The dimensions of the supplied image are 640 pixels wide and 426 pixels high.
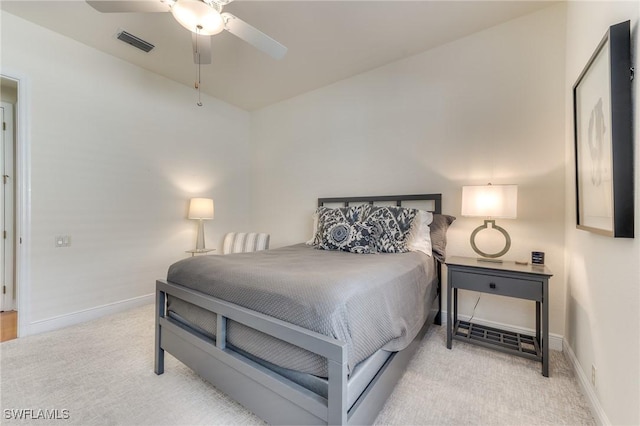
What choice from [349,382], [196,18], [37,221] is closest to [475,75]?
[196,18]

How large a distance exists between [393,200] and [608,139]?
5.99 ft

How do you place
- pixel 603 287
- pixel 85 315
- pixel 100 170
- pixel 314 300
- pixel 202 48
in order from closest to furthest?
pixel 314 300
pixel 603 287
pixel 202 48
pixel 85 315
pixel 100 170

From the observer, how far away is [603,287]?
145 cm

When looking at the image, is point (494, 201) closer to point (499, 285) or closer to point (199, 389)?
point (499, 285)

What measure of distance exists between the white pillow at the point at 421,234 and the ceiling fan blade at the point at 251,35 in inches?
73.9

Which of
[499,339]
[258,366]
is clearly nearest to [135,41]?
[258,366]

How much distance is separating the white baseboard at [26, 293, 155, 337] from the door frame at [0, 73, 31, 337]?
0.08 meters

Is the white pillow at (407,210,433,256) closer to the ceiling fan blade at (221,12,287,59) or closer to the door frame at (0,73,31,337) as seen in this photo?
the ceiling fan blade at (221,12,287,59)

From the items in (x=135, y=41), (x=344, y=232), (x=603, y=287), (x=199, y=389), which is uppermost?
(x=135, y=41)

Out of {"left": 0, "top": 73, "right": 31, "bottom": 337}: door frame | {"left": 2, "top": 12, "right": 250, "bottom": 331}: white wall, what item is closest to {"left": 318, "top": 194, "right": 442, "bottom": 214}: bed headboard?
{"left": 2, "top": 12, "right": 250, "bottom": 331}: white wall

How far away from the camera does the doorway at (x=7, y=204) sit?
299cm

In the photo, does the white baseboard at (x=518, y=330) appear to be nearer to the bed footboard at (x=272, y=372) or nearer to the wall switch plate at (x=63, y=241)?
the bed footboard at (x=272, y=372)

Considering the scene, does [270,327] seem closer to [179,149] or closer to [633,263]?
[633,263]

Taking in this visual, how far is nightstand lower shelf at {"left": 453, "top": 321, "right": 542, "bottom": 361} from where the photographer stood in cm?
203
